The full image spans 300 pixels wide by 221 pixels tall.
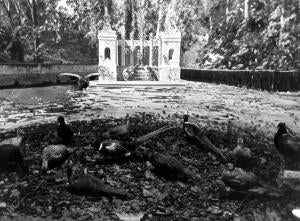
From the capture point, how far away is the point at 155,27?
1188 inches

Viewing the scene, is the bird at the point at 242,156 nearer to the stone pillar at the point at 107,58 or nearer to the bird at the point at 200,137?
the bird at the point at 200,137

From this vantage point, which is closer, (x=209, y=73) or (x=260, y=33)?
(x=260, y=33)

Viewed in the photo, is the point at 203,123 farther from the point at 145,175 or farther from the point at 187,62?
the point at 187,62

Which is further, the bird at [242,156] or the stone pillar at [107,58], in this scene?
the stone pillar at [107,58]

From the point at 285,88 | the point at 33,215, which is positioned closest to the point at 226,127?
the point at 33,215

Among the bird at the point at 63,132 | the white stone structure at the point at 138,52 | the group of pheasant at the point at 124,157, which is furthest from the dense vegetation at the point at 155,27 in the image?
the bird at the point at 63,132

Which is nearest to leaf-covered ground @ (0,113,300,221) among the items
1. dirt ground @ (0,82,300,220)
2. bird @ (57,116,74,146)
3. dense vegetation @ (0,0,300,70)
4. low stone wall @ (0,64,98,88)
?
dirt ground @ (0,82,300,220)

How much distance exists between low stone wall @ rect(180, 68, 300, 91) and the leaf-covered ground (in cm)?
1086

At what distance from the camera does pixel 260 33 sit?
21828 mm

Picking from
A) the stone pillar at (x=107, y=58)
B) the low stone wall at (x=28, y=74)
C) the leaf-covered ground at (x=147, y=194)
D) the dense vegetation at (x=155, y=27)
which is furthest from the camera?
the stone pillar at (x=107, y=58)

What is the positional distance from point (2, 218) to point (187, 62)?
32569 millimetres

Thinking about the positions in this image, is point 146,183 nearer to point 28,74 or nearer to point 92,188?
point 92,188

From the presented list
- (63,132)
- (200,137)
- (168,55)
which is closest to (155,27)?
(168,55)

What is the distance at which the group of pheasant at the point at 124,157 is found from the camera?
14.6 ft
